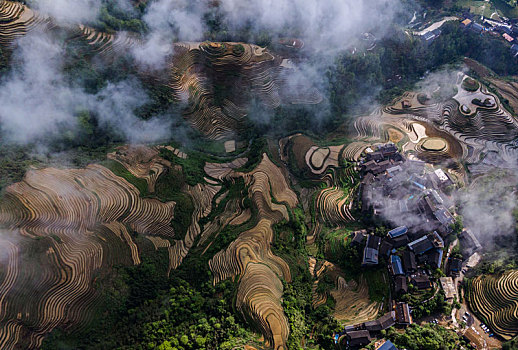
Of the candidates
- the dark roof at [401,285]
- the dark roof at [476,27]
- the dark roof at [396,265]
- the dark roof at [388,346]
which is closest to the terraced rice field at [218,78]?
the dark roof at [396,265]

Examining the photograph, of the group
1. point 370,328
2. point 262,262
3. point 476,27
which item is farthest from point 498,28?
point 262,262

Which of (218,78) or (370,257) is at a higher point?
(218,78)

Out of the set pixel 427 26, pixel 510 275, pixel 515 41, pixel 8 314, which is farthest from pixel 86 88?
pixel 515 41

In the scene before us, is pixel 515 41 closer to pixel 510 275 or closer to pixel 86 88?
pixel 510 275

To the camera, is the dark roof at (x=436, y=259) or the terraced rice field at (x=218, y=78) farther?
the terraced rice field at (x=218, y=78)

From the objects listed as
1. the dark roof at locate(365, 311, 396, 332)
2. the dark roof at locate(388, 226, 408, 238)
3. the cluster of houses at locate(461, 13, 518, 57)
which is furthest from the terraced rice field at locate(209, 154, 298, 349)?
the cluster of houses at locate(461, 13, 518, 57)

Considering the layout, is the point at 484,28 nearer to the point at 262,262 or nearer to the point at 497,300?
the point at 497,300

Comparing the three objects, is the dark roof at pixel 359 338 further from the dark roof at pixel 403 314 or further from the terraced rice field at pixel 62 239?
the terraced rice field at pixel 62 239
